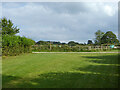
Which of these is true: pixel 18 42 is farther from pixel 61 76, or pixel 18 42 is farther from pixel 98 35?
pixel 98 35

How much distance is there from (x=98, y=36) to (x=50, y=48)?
87.1ft

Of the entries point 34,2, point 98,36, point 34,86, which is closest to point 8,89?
point 34,86

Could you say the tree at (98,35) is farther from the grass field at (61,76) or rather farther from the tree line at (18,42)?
the grass field at (61,76)

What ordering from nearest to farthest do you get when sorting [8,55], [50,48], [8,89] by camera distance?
1. [8,89]
2. [8,55]
3. [50,48]

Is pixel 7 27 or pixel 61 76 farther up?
pixel 7 27

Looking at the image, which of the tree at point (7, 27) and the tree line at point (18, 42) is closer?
the tree line at point (18, 42)

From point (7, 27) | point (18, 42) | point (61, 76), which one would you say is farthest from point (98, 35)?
point (61, 76)

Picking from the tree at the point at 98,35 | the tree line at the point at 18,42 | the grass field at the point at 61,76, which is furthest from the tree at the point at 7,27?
the tree at the point at 98,35

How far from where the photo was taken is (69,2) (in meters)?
9.35

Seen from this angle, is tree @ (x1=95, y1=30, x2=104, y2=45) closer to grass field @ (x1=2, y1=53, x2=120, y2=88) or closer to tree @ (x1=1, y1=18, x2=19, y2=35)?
tree @ (x1=1, y1=18, x2=19, y2=35)

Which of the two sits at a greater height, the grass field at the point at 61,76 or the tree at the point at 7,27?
the tree at the point at 7,27

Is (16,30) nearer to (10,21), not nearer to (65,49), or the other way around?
(10,21)

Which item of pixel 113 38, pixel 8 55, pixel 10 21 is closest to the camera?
pixel 8 55

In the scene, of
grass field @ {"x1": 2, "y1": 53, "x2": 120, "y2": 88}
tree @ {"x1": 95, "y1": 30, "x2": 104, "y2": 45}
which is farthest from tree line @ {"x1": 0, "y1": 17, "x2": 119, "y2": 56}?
grass field @ {"x1": 2, "y1": 53, "x2": 120, "y2": 88}
